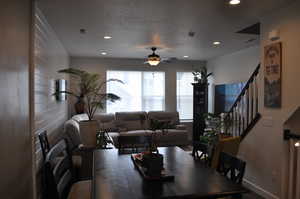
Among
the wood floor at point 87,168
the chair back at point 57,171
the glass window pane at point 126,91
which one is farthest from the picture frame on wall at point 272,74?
the glass window pane at point 126,91

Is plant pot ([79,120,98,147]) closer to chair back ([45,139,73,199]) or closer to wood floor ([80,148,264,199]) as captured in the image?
wood floor ([80,148,264,199])

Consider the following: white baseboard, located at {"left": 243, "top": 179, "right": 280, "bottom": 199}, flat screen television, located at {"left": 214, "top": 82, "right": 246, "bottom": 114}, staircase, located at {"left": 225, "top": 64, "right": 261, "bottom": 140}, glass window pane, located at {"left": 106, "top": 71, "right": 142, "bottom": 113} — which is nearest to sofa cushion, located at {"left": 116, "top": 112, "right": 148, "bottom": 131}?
glass window pane, located at {"left": 106, "top": 71, "right": 142, "bottom": 113}

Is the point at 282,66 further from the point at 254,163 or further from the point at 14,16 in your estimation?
the point at 14,16

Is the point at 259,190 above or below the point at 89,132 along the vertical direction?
below

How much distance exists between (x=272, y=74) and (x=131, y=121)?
4.51 metres

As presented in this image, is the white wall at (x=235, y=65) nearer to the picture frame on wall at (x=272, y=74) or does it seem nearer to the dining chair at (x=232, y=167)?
the picture frame on wall at (x=272, y=74)

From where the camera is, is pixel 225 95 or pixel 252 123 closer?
pixel 252 123

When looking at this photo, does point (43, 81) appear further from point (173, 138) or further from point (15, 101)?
point (173, 138)

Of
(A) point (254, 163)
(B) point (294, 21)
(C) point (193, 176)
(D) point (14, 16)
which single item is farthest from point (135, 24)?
(A) point (254, 163)

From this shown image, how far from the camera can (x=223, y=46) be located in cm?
562

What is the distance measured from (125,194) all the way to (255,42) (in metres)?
4.77

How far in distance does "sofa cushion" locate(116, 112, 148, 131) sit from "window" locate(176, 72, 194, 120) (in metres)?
1.60

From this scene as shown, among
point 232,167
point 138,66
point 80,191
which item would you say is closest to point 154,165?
point 232,167

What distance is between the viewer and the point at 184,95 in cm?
811
